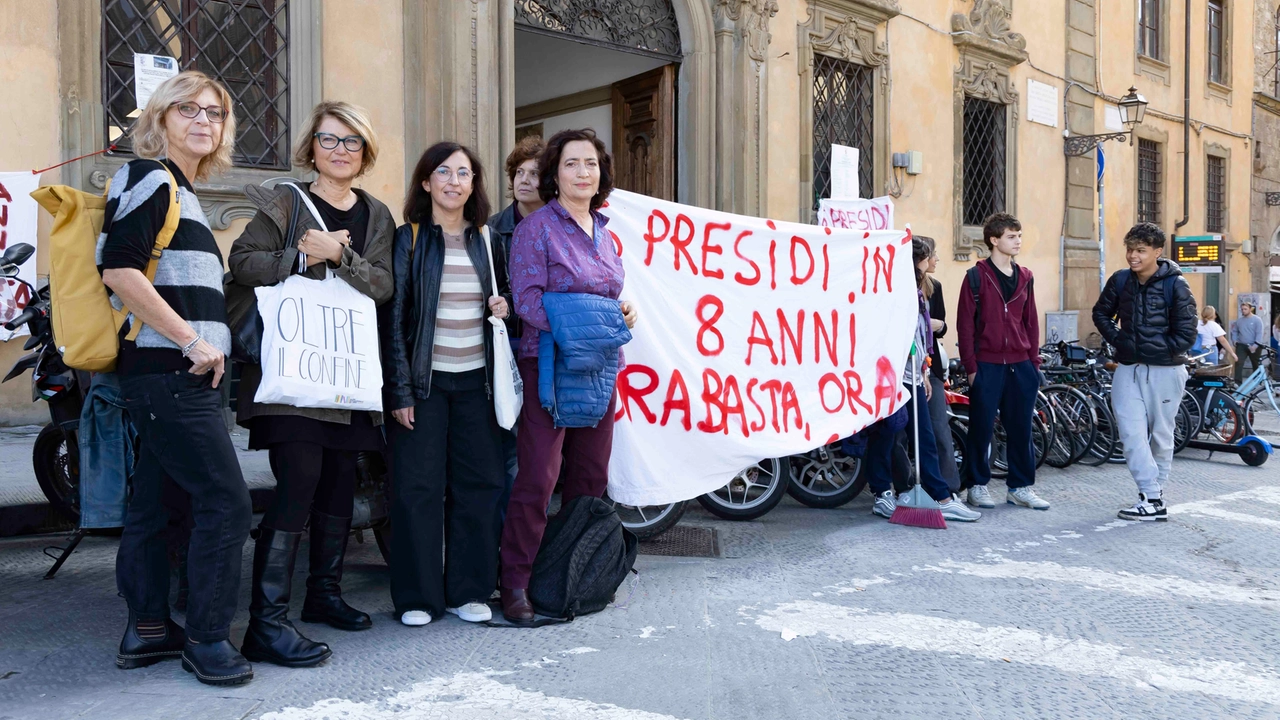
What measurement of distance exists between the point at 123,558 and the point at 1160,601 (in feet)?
13.7

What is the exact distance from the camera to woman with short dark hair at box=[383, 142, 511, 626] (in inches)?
157

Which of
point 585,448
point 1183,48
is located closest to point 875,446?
point 585,448

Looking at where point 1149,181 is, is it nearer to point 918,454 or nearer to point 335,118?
point 918,454

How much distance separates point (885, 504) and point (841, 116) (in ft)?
23.2

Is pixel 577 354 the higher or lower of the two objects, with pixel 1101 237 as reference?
lower

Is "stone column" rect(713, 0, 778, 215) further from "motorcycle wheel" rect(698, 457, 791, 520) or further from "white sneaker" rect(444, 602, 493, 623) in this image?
"white sneaker" rect(444, 602, 493, 623)

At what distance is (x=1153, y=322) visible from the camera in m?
6.62

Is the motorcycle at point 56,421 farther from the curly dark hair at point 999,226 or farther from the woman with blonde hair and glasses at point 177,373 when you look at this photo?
the curly dark hair at point 999,226

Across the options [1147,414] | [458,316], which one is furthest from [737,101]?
[458,316]

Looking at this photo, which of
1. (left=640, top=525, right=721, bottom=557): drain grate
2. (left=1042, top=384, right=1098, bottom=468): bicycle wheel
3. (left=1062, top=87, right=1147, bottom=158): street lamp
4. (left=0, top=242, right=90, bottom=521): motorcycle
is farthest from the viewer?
(left=1062, top=87, right=1147, bottom=158): street lamp

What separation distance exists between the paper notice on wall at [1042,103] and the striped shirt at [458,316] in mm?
13128

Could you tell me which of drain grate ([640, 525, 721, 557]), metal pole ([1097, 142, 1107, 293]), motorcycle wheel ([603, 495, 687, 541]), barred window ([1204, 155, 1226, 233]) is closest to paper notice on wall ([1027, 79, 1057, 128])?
metal pole ([1097, 142, 1107, 293])

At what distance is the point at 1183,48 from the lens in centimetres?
1912

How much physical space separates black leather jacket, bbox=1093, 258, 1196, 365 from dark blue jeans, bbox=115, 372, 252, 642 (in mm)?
5214
